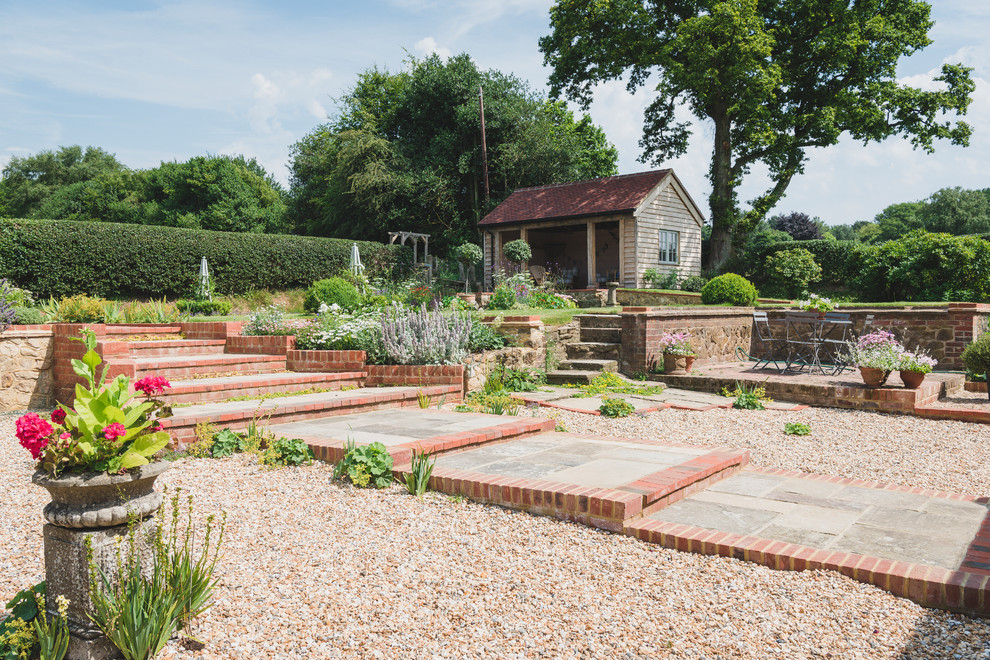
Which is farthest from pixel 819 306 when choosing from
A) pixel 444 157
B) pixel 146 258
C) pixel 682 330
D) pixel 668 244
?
pixel 444 157

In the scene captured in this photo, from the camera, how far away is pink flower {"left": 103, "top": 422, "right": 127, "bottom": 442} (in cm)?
215

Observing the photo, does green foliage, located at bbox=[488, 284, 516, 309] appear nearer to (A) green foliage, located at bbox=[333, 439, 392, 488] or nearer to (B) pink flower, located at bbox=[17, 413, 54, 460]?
(A) green foliage, located at bbox=[333, 439, 392, 488]

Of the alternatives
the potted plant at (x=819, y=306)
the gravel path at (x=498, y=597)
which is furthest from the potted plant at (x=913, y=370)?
the gravel path at (x=498, y=597)

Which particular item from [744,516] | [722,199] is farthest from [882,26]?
[744,516]

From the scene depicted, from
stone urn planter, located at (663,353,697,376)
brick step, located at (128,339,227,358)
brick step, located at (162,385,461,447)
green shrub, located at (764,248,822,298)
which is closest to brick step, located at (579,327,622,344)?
stone urn planter, located at (663,353,697,376)

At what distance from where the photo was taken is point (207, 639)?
7.67 feet

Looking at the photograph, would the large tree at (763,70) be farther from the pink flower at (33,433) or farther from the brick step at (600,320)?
the pink flower at (33,433)

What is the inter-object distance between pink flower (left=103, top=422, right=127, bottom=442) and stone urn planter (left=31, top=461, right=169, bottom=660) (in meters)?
0.12

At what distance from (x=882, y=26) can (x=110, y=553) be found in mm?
23910

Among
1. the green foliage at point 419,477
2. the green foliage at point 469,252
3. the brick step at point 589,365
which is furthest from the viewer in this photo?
the green foliage at point 469,252

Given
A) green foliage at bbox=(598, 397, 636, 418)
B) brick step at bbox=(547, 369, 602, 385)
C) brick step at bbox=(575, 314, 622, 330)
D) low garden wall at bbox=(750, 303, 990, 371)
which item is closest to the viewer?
green foliage at bbox=(598, 397, 636, 418)

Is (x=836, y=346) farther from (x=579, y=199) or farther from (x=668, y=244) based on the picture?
(x=579, y=199)

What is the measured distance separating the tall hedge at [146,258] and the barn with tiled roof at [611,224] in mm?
6095

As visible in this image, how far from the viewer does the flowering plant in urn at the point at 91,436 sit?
2123mm
